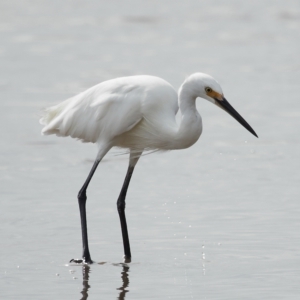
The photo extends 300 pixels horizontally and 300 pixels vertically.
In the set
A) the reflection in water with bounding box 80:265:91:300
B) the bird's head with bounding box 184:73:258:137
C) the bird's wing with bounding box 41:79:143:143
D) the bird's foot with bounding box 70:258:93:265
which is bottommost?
the bird's foot with bounding box 70:258:93:265

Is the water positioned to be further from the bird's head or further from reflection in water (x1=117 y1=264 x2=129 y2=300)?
the bird's head

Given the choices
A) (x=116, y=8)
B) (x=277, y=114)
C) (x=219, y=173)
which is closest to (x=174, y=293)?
(x=219, y=173)

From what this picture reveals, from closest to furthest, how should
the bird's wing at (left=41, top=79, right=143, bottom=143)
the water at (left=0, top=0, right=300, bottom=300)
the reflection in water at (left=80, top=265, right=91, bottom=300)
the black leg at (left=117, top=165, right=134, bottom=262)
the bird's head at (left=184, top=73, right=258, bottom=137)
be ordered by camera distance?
1. the reflection in water at (left=80, top=265, right=91, bottom=300)
2. the water at (left=0, top=0, right=300, bottom=300)
3. the bird's head at (left=184, top=73, right=258, bottom=137)
4. the black leg at (left=117, top=165, right=134, bottom=262)
5. the bird's wing at (left=41, top=79, right=143, bottom=143)

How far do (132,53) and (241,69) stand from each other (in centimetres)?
249

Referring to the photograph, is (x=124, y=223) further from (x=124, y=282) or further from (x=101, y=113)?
(x=124, y=282)

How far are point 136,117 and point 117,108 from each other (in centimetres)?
20

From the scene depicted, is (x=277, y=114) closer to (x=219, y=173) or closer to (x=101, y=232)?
(x=219, y=173)

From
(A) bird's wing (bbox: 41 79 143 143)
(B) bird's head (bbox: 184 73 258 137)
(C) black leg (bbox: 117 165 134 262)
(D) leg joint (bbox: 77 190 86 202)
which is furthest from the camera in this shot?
(D) leg joint (bbox: 77 190 86 202)

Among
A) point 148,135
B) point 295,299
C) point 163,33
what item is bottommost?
point 163,33

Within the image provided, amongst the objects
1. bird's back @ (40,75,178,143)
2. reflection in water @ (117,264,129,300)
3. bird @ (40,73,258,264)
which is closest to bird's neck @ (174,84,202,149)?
bird @ (40,73,258,264)

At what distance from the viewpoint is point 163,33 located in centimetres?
2009

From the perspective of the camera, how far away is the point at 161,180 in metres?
10.3

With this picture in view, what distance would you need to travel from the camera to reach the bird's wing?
802 centimetres

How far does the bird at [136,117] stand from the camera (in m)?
7.58
